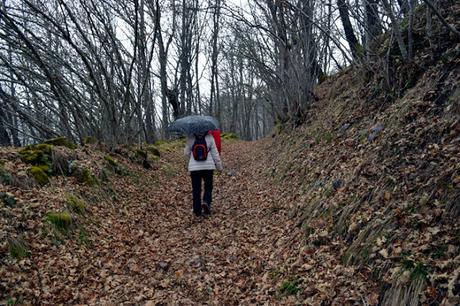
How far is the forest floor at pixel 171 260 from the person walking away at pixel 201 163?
1.15 feet

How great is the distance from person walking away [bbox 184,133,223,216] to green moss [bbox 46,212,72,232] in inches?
96.8

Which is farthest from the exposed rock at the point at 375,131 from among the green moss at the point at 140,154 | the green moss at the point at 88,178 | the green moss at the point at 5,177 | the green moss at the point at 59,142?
the green moss at the point at 140,154

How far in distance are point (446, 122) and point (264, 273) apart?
2.92m

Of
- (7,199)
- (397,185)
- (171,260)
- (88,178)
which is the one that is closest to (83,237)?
(7,199)

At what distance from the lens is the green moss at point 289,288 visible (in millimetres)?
3652

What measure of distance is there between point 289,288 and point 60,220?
3593mm

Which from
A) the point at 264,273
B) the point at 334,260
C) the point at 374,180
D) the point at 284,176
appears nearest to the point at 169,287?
the point at 264,273

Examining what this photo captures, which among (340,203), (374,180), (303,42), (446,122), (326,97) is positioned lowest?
(340,203)

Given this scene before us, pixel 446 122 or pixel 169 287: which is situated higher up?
pixel 446 122

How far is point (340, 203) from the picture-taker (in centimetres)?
459

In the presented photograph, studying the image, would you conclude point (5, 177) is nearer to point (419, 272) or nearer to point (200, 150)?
point (200, 150)

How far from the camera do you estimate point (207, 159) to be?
690 centimetres

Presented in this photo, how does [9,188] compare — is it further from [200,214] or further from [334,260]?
[334,260]

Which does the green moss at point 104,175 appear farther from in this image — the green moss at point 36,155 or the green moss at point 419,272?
the green moss at point 419,272
